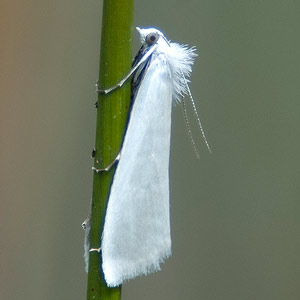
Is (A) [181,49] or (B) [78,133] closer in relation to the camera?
(A) [181,49]

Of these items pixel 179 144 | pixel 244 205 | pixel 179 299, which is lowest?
pixel 179 299

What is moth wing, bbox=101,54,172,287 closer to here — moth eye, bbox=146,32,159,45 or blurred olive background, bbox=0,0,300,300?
moth eye, bbox=146,32,159,45

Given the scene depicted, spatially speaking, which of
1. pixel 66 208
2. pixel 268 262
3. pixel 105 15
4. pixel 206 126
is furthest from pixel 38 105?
pixel 105 15

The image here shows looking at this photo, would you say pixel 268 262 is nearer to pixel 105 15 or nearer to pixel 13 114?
pixel 13 114

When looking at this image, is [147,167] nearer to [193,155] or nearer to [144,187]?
[144,187]

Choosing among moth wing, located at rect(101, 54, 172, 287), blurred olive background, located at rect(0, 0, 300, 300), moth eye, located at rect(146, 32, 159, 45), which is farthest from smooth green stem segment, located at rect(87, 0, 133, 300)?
blurred olive background, located at rect(0, 0, 300, 300)

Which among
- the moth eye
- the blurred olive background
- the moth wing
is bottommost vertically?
the moth wing
